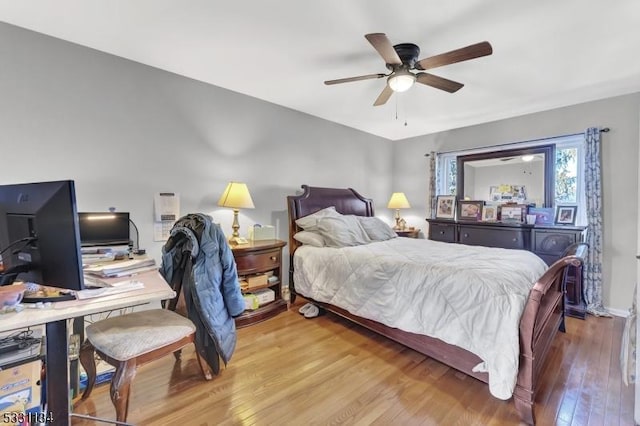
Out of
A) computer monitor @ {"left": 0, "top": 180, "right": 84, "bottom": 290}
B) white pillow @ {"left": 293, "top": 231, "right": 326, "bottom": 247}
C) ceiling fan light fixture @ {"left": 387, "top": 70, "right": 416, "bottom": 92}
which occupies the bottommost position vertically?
white pillow @ {"left": 293, "top": 231, "right": 326, "bottom": 247}

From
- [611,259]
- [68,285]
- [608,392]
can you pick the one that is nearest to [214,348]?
[68,285]

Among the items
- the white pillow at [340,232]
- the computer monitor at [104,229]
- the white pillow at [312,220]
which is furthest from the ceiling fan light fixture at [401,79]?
the computer monitor at [104,229]

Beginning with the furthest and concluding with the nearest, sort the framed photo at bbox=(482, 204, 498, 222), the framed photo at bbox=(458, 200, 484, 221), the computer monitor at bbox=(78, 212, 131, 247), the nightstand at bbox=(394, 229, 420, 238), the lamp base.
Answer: the nightstand at bbox=(394, 229, 420, 238), the framed photo at bbox=(458, 200, 484, 221), the framed photo at bbox=(482, 204, 498, 222), the lamp base, the computer monitor at bbox=(78, 212, 131, 247)

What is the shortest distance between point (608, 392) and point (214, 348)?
2.55 metres

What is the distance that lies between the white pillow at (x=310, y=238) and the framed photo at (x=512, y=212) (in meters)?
2.41

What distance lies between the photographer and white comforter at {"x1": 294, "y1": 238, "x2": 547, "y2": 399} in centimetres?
166

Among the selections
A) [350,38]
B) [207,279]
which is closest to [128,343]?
[207,279]

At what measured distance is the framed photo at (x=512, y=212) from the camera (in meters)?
3.61

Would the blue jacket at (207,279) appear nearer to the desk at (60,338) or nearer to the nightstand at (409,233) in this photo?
the desk at (60,338)

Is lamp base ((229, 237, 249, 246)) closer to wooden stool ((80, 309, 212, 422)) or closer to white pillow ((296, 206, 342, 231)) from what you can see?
white pillow ((296, 206, 342, 231))

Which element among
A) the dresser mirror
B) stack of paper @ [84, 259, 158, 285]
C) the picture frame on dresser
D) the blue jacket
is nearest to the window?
the dresser mirror

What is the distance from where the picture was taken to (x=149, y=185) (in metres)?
2.62

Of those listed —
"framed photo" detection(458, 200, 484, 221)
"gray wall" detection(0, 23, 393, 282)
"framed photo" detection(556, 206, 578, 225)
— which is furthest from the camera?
"framed photo" detection(458, 200, 484, 221)

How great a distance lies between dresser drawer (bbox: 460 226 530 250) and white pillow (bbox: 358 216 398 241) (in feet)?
3.41
